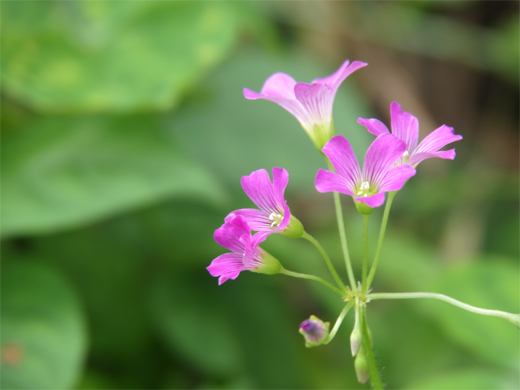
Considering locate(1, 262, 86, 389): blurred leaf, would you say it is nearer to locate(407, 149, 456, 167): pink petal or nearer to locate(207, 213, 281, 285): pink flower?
locate(207, 213, 281, 285): pink flower

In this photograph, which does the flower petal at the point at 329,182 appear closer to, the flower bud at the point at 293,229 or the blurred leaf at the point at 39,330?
the flower bud at the point at 293,229

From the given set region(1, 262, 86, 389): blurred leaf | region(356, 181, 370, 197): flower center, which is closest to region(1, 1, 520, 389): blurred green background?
region(1, 262, 86, 389): blurred leaf

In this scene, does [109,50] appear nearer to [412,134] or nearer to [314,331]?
[412,134]

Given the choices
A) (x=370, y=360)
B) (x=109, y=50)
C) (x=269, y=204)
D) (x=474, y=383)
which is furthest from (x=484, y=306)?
(x=109, y=50)

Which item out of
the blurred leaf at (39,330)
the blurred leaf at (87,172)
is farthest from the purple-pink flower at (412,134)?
the blurred leaf at (39,330)

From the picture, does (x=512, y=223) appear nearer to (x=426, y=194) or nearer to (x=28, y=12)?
(x=426, y=194)

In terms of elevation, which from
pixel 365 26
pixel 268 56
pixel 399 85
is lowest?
pixel 268 56

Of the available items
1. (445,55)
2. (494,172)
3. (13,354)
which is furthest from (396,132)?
(445,55)
